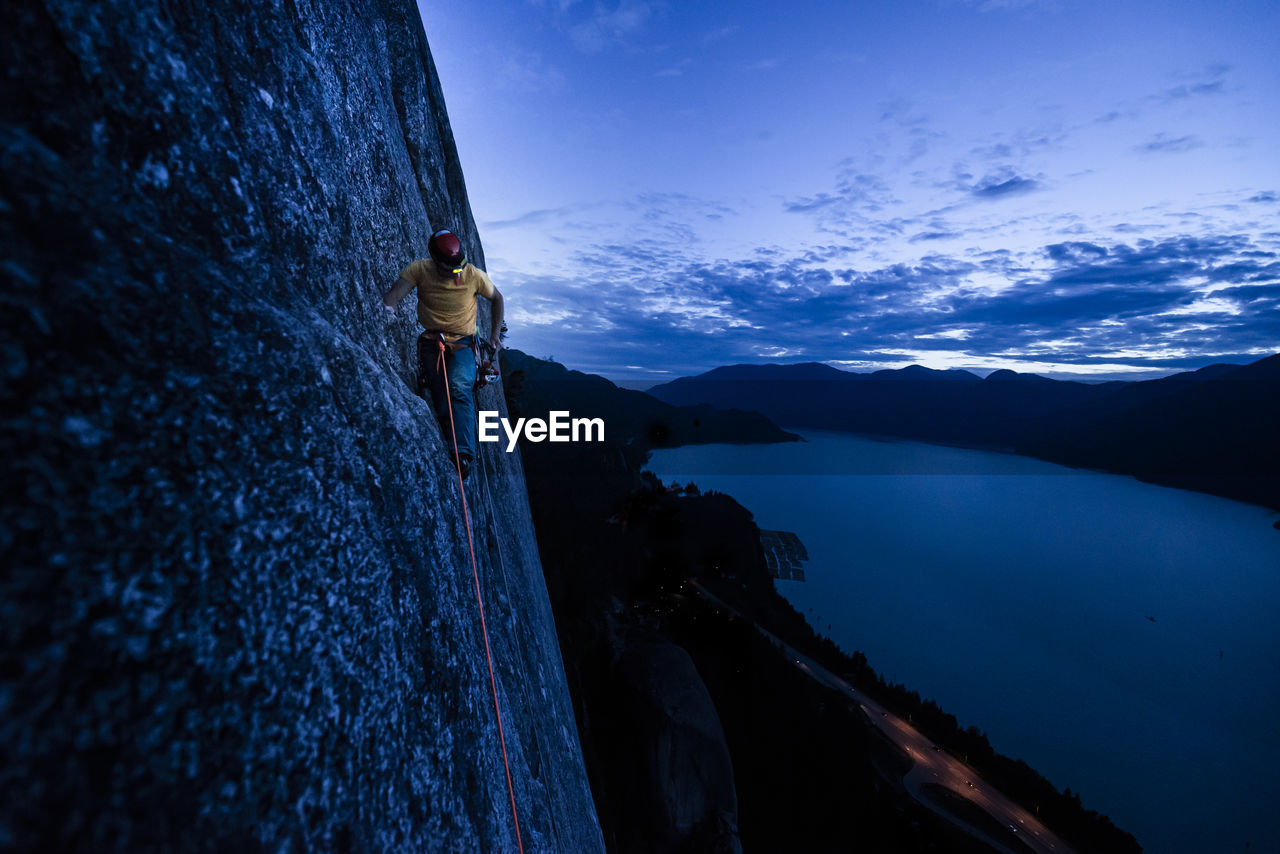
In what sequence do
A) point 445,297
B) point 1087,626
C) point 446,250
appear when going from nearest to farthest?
1. point 446,250
2. point 445,297
3. point 1087,626

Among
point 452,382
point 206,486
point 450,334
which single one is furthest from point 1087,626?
point 206,486

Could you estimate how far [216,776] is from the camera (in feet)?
5.78

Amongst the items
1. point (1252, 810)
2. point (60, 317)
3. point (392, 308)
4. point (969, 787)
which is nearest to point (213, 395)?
point (60, 317)

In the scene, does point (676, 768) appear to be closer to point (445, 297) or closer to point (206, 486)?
point (445, 297)

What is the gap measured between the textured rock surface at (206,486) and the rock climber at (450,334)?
2.48 ft

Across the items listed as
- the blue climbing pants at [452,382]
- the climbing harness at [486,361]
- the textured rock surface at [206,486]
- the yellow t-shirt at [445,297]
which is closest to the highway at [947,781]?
the climbing harness at [486,361]

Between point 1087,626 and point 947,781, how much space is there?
4337cm

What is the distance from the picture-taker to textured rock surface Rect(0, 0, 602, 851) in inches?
58.3

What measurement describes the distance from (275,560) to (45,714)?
0.91 m

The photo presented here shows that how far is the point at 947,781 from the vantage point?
108 feet

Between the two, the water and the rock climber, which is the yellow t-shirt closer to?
the rock climber

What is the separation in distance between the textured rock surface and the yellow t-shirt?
2.42ft

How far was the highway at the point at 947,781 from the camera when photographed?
28984 millimetres

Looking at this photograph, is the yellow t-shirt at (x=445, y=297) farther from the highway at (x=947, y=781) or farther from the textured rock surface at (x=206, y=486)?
the highway at (x=947, y=781)
